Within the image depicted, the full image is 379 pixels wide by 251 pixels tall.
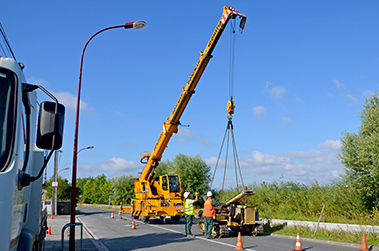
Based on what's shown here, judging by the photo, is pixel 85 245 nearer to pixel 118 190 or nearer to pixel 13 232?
pixel 13 232

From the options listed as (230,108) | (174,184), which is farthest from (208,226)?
(174,184)

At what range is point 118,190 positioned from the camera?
4759cm

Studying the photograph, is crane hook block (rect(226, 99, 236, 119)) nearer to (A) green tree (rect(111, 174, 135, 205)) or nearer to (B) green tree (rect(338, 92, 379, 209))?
(B) green tree (rect(338, 92, 379, 209))

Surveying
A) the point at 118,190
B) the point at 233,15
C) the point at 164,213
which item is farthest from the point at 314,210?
the point at 118,190

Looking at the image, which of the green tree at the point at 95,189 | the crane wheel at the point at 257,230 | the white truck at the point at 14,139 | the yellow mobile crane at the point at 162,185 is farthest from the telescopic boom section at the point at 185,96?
the green tree at the point at 95,189

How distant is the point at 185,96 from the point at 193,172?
1976cm

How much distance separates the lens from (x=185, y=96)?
19.0 metres

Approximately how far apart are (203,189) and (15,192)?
3412 cm

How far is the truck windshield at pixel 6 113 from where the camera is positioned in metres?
3.60

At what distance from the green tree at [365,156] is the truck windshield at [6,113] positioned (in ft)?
49.0

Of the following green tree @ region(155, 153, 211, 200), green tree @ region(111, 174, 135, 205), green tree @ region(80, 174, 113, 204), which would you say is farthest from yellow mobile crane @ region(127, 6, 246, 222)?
green tree @ region(80, 174, 113, 204)

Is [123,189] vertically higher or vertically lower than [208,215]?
higher

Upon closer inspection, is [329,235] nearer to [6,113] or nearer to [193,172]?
[6,113]

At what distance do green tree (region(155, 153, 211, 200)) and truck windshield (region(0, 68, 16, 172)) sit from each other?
33690 millimetres
